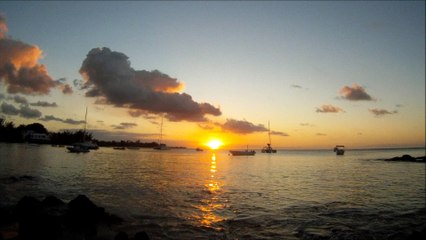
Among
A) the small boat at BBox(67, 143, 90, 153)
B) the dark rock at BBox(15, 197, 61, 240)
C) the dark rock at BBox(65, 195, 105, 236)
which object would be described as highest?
the small boat at BBox(67, 143, 90, 153)

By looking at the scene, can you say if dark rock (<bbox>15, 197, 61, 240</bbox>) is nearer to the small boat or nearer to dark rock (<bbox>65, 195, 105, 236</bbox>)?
dark rock (<bbox>65, 195, 105, 236</bbox>)

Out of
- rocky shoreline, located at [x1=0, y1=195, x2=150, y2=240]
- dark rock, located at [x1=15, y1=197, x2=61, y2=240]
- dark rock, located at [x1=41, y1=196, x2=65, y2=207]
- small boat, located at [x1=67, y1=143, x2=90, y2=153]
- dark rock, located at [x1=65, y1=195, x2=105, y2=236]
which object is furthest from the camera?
small boat, located at [x1=67, y1=143, x2=90, y2=153]

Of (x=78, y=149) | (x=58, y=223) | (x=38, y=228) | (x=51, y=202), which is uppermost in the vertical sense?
(x=78, y=149)

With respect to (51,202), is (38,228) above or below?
above

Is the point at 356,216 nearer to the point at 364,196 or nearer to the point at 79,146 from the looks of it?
the point at 364,196

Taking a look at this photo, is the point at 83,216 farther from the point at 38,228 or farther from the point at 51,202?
the point at 51,202

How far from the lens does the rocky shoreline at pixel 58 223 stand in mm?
13625

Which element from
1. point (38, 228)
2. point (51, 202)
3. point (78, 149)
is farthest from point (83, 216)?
point (78, 149)

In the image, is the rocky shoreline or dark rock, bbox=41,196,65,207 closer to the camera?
the rocky shoreline

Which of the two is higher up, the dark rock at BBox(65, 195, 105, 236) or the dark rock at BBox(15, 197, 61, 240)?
the dark rock at BBox(15, 197, 61, 240)

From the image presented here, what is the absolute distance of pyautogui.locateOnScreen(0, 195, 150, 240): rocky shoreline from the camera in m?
13.6

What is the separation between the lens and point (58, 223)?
15.2 meters

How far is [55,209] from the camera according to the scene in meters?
21.4

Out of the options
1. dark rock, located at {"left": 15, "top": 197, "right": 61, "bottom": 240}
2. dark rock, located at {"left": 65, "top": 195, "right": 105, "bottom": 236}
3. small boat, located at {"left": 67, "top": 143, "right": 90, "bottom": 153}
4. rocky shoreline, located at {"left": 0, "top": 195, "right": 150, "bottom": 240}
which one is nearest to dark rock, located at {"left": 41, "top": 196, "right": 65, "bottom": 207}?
rocky shoreline, located at {"left": 0, "top": 195, "right": 150, "bottom": 240}
